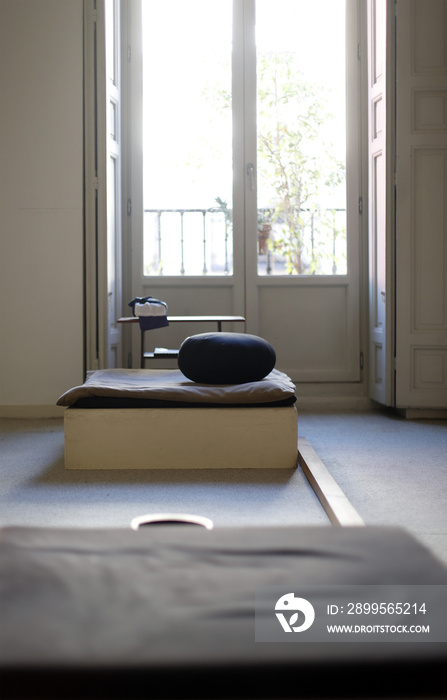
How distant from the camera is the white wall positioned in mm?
4223

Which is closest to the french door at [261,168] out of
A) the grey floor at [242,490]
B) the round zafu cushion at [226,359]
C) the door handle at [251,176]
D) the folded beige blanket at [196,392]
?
the door handle at [251,176]

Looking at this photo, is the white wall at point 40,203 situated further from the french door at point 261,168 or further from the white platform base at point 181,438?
the white platform base at point 181,438

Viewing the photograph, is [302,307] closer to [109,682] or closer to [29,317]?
[29,317]

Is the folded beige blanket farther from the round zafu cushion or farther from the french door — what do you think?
the french door

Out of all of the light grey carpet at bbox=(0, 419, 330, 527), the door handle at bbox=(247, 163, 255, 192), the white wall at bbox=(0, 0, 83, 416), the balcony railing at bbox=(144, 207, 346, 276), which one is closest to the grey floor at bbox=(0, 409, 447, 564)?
the light grey carpet at bbox=(0, 419, 330, 527)

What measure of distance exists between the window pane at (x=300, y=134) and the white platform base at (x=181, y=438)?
2.14 metres

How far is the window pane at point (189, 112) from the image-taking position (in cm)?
477

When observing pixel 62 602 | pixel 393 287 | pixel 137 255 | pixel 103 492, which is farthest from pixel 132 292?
pixel 62 602

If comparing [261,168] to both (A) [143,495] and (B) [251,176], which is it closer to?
(B) [251,176]

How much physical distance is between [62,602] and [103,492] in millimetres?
1480

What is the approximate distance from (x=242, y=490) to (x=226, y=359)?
27.1 inches

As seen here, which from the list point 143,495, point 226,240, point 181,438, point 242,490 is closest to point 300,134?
point 226,240

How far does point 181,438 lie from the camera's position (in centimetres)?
285

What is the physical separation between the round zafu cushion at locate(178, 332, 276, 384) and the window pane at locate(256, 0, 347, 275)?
5.87ft
